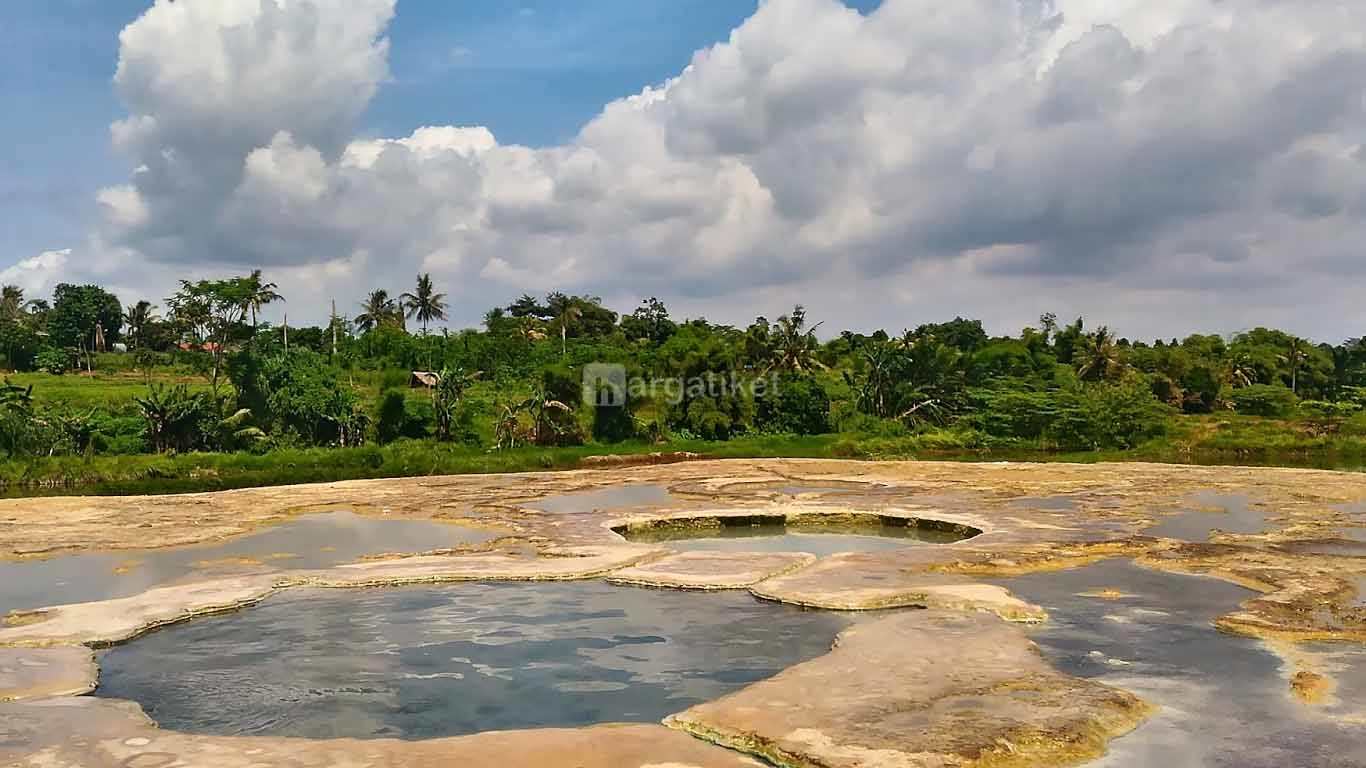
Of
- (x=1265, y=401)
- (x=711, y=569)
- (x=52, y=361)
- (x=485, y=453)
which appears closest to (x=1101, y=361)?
(x=1265, y=401)

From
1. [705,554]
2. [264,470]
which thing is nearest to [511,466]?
[264,470]

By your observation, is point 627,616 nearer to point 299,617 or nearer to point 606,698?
point 606,698

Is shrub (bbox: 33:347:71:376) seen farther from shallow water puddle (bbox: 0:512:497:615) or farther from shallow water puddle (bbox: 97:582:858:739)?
shallow water puddle (bbox: 97:582:858:739)

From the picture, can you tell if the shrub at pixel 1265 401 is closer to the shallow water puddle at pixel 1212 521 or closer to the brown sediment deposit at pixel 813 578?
the brown sediment deposit at pixel 813 578

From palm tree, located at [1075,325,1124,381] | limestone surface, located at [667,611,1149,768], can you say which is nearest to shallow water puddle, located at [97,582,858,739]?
limestone surface, located at [667,611,1149,768]

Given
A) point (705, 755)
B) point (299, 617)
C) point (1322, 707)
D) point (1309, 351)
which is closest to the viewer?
point (705, 755)
